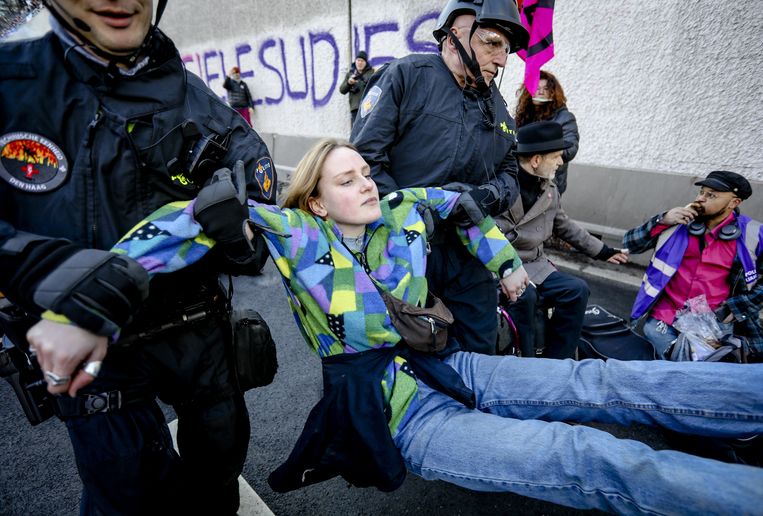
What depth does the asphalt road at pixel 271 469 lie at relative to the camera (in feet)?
6.02

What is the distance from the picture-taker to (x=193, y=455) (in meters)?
1.45

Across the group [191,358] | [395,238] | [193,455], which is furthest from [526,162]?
[193,455]

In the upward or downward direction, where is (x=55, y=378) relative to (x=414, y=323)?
upward

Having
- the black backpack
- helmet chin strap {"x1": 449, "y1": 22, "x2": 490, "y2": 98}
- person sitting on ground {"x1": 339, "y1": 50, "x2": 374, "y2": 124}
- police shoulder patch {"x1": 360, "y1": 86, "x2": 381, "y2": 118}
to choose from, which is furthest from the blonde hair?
person sitting on ground {"x1": 339, "y1": 50, "x2": 374, "y2": 124}

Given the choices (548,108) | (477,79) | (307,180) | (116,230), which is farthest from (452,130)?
(548,108)

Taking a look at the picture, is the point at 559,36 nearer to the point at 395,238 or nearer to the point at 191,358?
the point at 395,238

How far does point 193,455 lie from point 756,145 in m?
5.39

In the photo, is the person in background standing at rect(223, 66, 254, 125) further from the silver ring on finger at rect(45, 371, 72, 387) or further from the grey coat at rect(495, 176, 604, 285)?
the silver ring on finger at rect(45, 371, 72, 387)

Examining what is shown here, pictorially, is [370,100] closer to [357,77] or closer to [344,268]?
[344,268]

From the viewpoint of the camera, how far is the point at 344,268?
154 centimetres

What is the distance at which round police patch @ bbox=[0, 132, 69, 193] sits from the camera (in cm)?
111

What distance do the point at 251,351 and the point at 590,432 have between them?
3.86 ft

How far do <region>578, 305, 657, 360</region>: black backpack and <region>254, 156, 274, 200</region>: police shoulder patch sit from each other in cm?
249

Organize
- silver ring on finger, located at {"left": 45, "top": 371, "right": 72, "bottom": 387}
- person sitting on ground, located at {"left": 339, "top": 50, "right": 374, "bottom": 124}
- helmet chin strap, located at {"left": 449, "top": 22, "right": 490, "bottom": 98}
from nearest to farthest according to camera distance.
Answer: silver ring on finger, located at {"left": 45, "top": 371, "right": 72, "bottom": 387} → helmet chin strap, located at {"left": 449, "top": 22, "right": 490, "bottom": 98} → person sitting on ground, located at {"left": 339, "top": 50, "right": 374, "bottom": 124}
